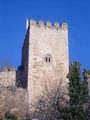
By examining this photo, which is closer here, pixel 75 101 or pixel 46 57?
pixel 75 101

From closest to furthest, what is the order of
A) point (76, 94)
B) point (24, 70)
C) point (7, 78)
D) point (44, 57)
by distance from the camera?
point (76, 94) → point (44, 57) → point (7, 78) → point (24, 70)

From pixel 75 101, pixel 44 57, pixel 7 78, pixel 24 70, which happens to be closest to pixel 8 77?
pixel 7 78

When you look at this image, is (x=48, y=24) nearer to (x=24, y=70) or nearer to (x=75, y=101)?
(x=24, y=70)

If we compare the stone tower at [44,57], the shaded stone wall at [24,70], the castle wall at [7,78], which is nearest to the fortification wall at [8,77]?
the castle wall at [7,78]

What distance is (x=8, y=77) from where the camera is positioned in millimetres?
37312

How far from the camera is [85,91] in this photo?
2400 centimetres

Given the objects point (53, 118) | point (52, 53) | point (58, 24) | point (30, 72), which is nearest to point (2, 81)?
point (30, 72)

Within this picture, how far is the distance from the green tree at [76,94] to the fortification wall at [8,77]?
13270mm

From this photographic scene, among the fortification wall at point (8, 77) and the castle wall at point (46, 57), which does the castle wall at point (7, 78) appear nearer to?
the fortification wall at point (8, 77)

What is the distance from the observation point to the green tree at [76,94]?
23.2 meters

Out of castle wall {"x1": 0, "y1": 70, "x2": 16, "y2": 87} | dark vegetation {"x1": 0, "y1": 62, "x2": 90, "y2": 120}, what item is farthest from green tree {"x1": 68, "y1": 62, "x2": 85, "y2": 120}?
A: castle wall {"x1": 0, "y1": 70, "x2": 16, "y2": 87}

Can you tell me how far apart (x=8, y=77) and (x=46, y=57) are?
13.4 feet

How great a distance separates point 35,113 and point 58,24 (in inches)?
466

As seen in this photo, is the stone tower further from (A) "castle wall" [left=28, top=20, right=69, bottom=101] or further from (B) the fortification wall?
(B) the fortification wall
